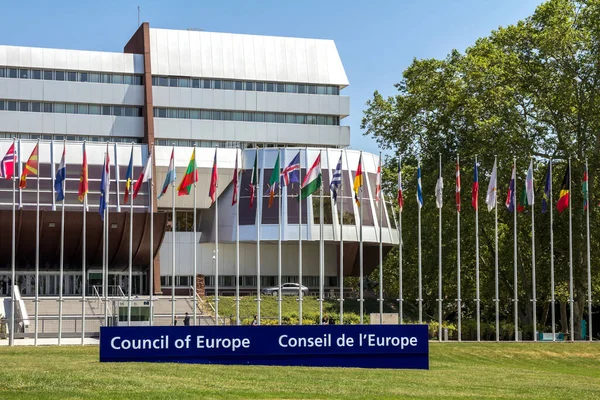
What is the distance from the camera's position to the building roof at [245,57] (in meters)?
85.0

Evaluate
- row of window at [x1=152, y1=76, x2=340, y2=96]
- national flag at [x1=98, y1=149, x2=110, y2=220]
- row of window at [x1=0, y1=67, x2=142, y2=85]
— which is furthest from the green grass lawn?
Answer: row of window at [x1=152, y1=76, x2=340, y2=96]

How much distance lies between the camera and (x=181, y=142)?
274 ft

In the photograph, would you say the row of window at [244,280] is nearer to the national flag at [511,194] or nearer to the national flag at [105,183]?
the national flag at [105,183]

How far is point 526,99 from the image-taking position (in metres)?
67.3

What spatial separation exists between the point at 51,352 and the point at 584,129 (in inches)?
1492

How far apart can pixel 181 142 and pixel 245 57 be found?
30.8 feet

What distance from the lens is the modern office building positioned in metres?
69.1

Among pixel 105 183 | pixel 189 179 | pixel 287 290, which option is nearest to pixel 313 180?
pixel 189 179

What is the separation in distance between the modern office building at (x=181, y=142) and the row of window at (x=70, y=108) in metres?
0.08

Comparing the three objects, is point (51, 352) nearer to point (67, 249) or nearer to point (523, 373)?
point (523, 373)

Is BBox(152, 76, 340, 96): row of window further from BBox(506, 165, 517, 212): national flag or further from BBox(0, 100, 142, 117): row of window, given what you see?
BBox(506, 165, 517, 212): national flag

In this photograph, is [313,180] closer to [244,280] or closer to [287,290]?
[287,290]

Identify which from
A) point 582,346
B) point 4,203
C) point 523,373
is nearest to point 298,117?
point 4,203

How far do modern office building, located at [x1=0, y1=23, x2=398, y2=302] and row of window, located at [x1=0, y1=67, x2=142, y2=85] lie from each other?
0.29ft
